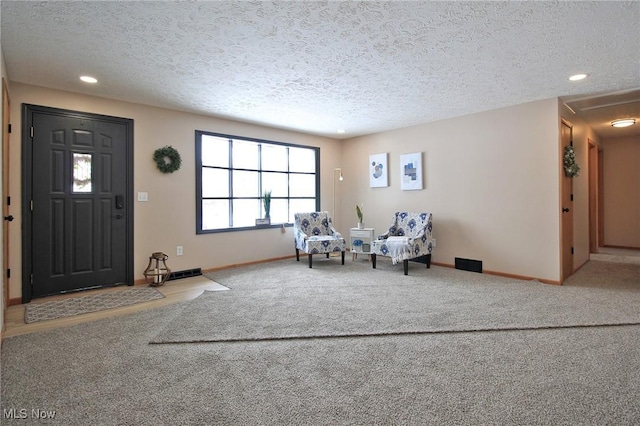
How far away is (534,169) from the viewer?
13.6 feet

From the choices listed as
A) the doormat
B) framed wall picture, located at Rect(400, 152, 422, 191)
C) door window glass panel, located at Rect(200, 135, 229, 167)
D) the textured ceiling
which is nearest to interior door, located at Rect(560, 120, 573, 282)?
the textured ceiling

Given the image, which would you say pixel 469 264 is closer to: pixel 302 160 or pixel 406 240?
pixel 406 240

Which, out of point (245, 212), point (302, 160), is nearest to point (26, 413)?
point (245, 212)

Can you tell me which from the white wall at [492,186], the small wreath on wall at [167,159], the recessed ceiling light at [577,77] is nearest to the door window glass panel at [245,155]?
the small wreath on wall at [167,159]

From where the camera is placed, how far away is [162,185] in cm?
436

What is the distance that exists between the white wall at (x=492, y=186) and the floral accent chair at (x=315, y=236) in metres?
1.23

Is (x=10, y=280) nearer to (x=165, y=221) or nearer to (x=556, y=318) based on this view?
(x=165, y=221)

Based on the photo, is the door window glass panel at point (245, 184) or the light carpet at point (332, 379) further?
the door window glass panel at point (245, 184)

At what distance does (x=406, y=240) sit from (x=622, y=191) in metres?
5.46

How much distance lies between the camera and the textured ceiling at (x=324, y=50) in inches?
84.9

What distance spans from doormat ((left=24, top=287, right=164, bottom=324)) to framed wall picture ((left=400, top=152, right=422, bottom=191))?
404cm

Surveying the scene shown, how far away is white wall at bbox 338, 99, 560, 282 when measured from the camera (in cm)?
407

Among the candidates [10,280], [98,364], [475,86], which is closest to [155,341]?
[98,364]

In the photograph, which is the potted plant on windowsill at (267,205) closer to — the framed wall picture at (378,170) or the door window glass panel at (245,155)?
the door window glass panel at (245,155)
